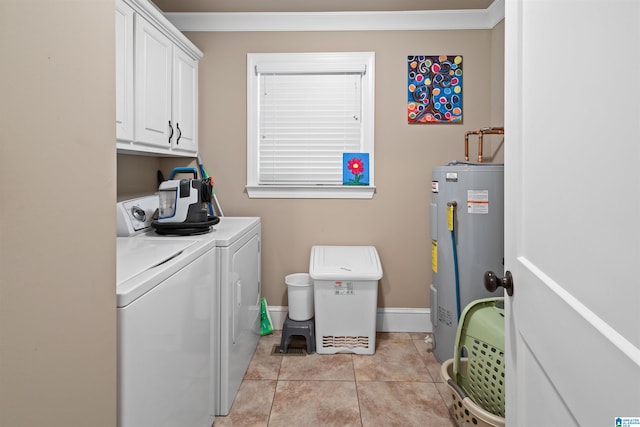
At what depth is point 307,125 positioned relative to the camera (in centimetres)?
289

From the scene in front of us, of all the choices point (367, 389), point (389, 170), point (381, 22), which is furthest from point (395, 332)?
point (381, 22)

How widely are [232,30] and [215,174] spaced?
1132mm

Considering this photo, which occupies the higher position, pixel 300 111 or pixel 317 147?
pixel 300 111

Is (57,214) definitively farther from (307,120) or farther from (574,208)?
(307,120)

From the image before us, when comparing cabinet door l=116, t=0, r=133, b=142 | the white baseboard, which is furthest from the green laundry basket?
cabinet door l=116, t=0, r=133, b=142

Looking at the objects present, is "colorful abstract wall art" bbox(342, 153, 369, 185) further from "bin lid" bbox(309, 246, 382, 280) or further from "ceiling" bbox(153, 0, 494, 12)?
"ceiling" bbox(153, 0, 494, 12)

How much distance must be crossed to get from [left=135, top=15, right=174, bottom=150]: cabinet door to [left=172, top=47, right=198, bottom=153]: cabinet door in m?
0.09

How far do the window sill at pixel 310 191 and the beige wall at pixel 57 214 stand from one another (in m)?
2.09

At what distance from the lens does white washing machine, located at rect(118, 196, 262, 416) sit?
72.1 inches

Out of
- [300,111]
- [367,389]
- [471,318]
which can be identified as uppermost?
[300,111]

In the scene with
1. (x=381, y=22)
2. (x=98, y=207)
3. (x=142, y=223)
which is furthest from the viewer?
(x=381, y=22)

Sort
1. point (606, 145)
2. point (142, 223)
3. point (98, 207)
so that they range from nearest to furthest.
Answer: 1. point (606, 145)
2. point (98, 207)
3. point (142, 223)

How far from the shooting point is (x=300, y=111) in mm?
2887

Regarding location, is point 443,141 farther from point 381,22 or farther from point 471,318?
point 471,318
